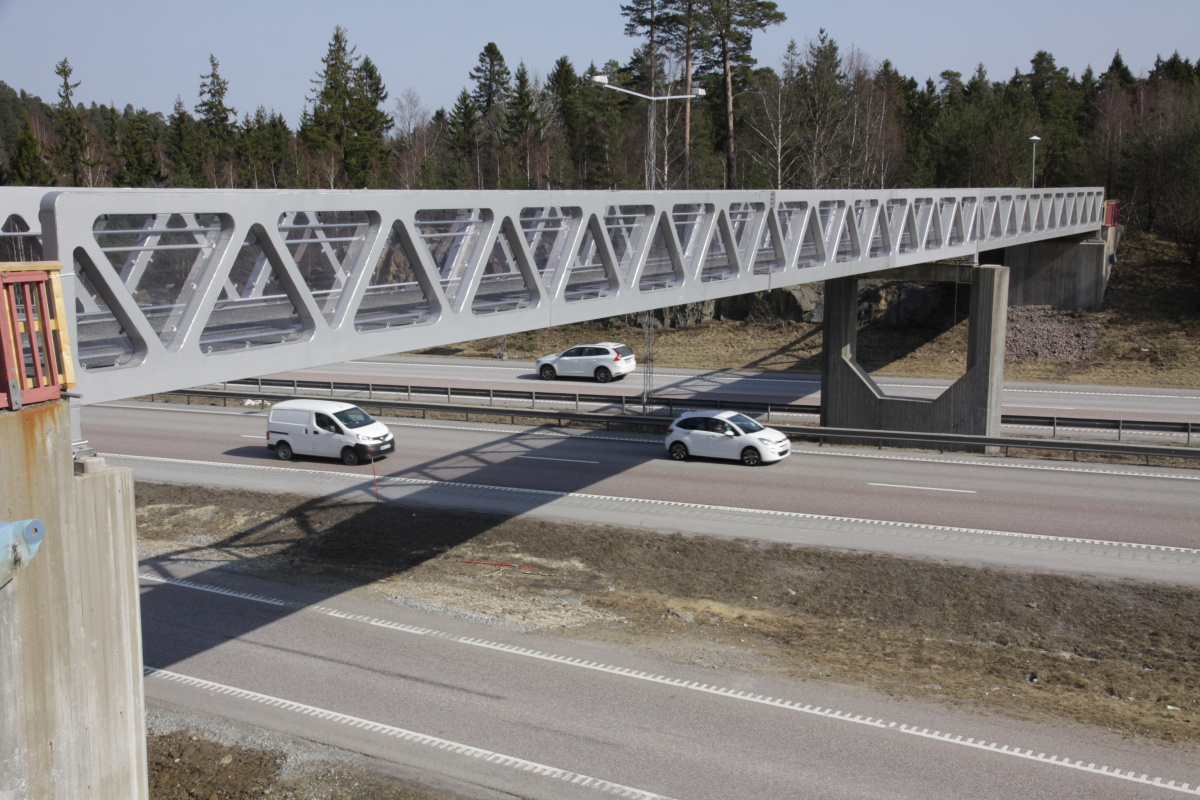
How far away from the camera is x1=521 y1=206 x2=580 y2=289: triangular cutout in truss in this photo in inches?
438

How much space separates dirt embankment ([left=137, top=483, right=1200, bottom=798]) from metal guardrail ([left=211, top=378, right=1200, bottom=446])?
4.60 meters

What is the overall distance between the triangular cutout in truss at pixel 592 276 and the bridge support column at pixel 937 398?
11.8 m

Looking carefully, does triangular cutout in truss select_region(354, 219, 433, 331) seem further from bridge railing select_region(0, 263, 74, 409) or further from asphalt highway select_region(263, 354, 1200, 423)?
asphalt highway select_region(263, 354, 1200, 423)

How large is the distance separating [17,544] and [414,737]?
4913mm

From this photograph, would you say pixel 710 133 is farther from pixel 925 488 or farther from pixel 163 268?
pixel 163 268

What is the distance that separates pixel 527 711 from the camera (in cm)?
1014

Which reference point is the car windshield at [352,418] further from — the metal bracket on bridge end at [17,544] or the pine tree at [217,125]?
the pine tree at [217,125]

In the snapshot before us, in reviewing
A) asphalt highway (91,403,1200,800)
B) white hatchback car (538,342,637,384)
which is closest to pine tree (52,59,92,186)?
white hatchback car (538,342,637,384)

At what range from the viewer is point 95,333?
7152 mm

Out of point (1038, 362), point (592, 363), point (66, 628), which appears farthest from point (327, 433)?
point (1038, 362)

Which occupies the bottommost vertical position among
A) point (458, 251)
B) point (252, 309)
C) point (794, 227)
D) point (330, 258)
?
point (252, 309)

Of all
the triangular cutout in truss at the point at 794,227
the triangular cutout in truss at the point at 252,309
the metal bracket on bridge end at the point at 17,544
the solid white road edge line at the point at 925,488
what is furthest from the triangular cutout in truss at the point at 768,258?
the metal bracket on bridge end at the point at 17,544

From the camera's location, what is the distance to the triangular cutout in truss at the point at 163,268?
694 cm

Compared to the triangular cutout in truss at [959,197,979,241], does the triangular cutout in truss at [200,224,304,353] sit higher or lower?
lower
